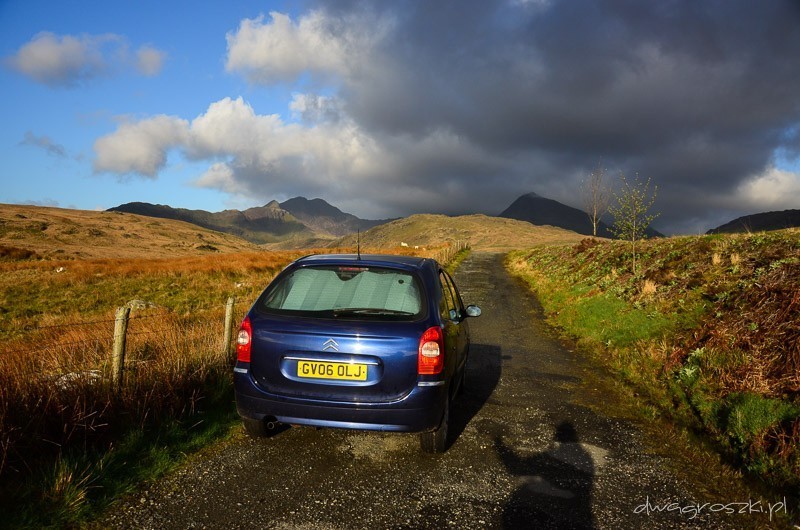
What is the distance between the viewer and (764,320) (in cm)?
680

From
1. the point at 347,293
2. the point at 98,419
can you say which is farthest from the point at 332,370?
the point at 98,419

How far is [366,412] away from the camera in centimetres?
392

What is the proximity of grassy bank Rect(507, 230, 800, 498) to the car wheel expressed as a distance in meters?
3.01

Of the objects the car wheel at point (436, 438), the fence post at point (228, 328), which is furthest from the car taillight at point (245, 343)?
the fence post at point (228, 328)

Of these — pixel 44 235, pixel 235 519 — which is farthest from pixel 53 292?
pixel 44 235

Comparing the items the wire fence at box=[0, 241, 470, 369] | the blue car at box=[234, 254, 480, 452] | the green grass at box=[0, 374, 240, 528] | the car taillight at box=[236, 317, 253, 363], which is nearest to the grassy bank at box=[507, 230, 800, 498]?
the blue car at box=[234, 254, 480, 452]

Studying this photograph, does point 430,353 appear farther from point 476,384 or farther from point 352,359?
point 476,384

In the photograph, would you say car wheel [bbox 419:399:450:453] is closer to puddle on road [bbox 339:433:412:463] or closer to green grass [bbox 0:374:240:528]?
puddle on road [bbox 339:433:412:463]

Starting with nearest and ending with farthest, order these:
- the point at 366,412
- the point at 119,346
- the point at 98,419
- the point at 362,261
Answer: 1. the point at 366,412
2. the point at 98,419
3. the point at 362,261
4. the point at 119,346

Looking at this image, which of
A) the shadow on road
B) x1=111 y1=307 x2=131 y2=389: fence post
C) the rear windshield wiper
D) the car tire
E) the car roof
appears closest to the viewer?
the rear windshield wiper

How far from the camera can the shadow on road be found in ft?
18.0

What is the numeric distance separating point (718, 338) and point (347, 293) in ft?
20.5

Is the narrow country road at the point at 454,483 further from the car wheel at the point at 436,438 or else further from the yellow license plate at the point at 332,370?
the yellow license plate at the point at 332,370

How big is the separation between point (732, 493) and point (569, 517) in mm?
1663
